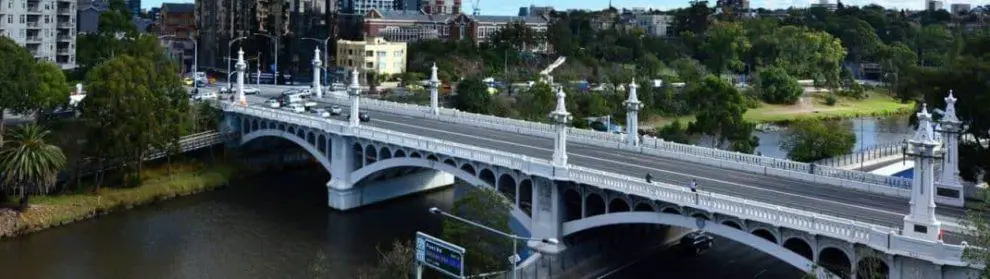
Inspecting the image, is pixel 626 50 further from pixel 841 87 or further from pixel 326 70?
pixel 326 70

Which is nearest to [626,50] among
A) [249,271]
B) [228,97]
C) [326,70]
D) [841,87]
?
[841,87]

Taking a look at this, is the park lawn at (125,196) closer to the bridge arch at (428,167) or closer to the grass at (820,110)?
the bridge arch at (428,167)

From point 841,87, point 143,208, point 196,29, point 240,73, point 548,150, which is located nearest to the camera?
point 548,150

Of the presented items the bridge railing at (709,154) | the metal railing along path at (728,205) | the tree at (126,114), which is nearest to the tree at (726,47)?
the bridge railing at (709,154)

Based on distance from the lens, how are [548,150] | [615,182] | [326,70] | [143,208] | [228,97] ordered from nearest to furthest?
1. [615,182]
2. [548,150]
3. [143,208]
4. [228,97]
5. [326,70]

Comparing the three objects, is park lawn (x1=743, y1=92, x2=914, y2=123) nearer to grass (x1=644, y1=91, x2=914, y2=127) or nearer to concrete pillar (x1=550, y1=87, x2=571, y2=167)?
grass (x1=644, y1=91, x2=914, y2=127)

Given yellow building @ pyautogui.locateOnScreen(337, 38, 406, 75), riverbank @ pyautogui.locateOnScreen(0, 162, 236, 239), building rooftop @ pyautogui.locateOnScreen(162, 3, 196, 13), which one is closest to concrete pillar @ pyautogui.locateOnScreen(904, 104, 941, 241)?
riverbank @ pyautogui.locateOnScreen(0, 162, 236, 239)
